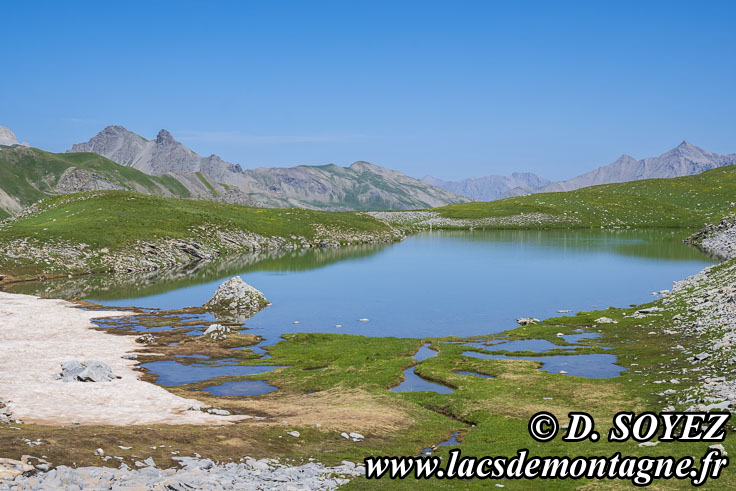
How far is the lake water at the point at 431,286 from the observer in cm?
6612

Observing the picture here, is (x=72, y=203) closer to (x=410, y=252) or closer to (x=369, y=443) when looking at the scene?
(x=410, y=252)

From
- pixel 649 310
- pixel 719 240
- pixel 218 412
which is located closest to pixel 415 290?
pixel 649 310

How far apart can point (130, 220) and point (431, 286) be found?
89.4 metres

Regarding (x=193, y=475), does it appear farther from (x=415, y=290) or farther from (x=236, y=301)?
(x=415, y=290)

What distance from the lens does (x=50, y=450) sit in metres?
21.2

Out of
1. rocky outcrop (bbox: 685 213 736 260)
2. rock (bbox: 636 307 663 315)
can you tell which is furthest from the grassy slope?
rocky outcrop (bbox: 685 213 736 260)

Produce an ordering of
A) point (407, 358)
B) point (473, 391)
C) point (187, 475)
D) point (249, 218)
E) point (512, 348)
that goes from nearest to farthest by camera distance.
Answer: point (187, 475) → point (473, 391) → point (407, 358) → point (512, 348) → point (249, 218)

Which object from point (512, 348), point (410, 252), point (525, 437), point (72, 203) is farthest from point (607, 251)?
A: point (72, 203)

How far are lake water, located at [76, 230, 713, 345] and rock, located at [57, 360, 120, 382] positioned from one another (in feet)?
67.7

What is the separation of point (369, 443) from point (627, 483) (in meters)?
12.0

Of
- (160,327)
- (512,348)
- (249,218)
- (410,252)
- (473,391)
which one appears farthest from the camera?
(249,218)

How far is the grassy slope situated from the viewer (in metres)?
123

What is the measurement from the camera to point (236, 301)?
2884 inches

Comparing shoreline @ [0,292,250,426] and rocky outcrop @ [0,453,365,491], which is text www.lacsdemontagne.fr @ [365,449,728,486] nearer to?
rocky outcrop @ [0,453,365,491]
